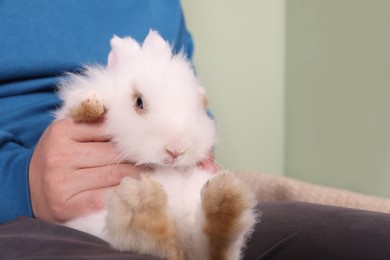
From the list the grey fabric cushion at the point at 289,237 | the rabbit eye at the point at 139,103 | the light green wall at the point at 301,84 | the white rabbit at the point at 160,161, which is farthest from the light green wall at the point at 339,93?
the rabbit eye at the point at 139,103

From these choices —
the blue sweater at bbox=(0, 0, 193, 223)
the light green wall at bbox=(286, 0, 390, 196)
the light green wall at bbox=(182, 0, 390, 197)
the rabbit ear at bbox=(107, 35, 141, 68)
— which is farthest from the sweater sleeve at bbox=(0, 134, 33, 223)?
the light green wall at bbox=(286, 0, 390, 196)

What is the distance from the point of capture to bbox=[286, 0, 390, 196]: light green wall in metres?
1.50

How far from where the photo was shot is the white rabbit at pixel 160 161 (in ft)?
2.02

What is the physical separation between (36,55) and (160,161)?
55cm

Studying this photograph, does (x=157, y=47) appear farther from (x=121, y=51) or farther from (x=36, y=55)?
(x=36, y=55)

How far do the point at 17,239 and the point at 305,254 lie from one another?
513 mm

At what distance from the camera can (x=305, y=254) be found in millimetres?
810

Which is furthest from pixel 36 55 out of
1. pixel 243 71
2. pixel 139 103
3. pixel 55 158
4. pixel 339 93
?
pixel 339 93

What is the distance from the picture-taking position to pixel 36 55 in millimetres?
1062

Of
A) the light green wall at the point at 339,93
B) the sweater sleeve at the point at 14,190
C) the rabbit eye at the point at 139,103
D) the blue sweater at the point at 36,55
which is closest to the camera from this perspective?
the rabbit eye at the point at 139,103

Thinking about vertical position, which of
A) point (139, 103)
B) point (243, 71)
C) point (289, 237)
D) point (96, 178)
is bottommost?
point (289, 237)

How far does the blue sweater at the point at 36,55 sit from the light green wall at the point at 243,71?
0.60 metres

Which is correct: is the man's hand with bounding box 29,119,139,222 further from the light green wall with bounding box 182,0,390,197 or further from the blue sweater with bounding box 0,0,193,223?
the light green wall with bounding box 182,0,390,197

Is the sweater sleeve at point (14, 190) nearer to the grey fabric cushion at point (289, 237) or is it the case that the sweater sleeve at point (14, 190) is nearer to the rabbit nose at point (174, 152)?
the grey fabric cushion at point (289, 237)
